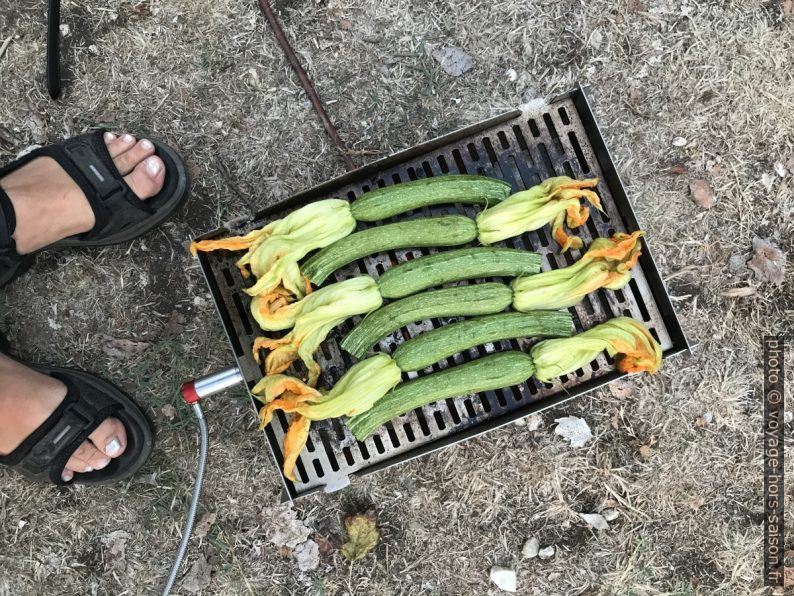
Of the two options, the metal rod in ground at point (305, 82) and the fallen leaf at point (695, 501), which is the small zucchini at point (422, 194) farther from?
the fallen leaf at point (695, 501)

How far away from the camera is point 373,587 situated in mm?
3645

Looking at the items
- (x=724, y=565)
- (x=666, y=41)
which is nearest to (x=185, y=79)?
(x=666, y=41)

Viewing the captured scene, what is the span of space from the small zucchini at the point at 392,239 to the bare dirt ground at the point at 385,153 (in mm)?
687

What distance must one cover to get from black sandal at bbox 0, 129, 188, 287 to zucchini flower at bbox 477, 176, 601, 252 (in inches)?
68.1

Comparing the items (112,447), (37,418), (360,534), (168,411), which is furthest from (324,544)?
(37,418)

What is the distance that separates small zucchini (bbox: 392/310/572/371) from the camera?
124 inches

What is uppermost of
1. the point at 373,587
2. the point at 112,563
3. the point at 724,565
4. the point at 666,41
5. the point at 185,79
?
the point at 185,79

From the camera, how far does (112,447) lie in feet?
11.5

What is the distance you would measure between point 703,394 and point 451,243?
69.8 inches

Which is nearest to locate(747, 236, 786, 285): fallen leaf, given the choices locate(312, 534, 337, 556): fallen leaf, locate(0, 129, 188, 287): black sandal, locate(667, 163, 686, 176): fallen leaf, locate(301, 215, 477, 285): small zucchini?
locate(667, 163, 686, 176): fallen leaf

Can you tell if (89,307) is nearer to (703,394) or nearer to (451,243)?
(451,243)

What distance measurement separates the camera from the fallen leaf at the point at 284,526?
3.64m

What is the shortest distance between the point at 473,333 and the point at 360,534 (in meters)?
1.40

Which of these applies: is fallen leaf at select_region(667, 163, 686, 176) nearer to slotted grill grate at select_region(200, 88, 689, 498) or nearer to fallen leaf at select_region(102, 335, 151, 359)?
slotted grill grate at select_region(200, 88, 689, 498)
